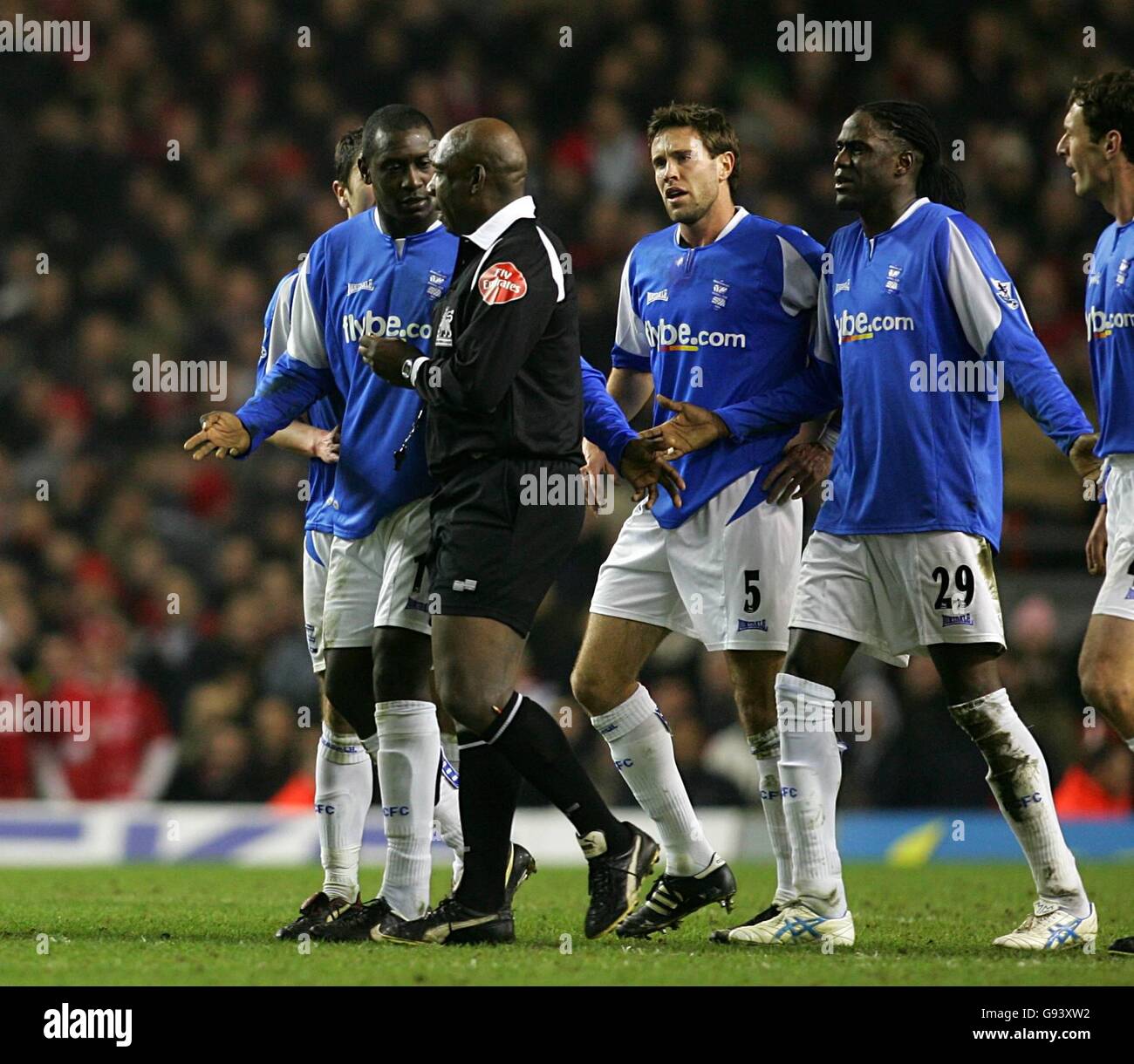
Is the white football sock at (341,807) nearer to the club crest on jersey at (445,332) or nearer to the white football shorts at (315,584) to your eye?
the white football shorts at (315,584)

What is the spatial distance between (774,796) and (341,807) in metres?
1.46

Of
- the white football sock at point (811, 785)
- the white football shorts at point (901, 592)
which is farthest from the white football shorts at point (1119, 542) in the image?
the white football sock at point (811, 785)

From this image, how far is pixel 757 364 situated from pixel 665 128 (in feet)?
2.90

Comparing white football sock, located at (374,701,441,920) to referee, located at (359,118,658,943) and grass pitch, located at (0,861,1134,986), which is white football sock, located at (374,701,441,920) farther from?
grass pitch, located at (0,861,1134,986)

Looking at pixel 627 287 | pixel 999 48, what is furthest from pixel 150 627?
pixel 999 48

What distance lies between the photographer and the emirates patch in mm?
5039

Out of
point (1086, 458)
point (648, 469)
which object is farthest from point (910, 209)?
point (648, 469)

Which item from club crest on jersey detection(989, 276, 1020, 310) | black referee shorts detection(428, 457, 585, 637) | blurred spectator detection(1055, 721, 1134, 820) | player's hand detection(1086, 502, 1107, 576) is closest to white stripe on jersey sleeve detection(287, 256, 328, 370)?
black referee shorts detection(428, 457, 585, 637)

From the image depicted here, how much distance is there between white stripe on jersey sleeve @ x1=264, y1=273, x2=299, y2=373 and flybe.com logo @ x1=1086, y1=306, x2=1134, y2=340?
9.01 feet

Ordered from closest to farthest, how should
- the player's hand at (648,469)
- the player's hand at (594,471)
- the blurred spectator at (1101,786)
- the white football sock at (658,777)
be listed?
1. the player's hand at (648,469)
2. the white football sock at (658,777)
3. the player's hand at (594,471)
4. the blurred spectator at (1101,786)

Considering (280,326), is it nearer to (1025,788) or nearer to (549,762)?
(549,762)

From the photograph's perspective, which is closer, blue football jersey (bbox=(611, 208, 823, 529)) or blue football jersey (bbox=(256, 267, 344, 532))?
blue football jersey (bbox=(611, 208, 823, 529))

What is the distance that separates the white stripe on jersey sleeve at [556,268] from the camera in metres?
5.18

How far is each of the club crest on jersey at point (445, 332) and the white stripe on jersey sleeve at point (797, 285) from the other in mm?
1281
